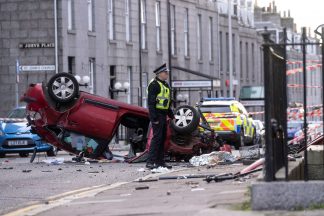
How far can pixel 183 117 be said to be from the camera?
22.1 m

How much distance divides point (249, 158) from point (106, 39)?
2897 centimetres

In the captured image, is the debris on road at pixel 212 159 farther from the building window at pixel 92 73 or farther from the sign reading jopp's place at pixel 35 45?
the building window at pixel 92 73

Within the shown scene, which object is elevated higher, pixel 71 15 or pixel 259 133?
pixel 71 15

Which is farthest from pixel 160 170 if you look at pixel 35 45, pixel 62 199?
pixel 35 45

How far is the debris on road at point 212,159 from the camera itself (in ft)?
67.8

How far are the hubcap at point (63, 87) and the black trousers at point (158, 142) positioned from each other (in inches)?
119

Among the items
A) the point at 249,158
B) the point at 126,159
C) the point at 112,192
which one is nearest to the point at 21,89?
the point at 126,159

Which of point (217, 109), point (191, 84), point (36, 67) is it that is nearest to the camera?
point (217, 109)

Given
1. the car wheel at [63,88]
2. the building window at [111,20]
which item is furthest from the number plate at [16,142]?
the building window at [111,20]

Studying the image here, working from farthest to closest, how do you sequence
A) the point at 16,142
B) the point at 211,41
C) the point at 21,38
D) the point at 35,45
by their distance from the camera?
the point at 211,41
the point at 21,38
the point at 35,45
the point at 16,142

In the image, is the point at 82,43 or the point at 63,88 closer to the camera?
the point at 63,88

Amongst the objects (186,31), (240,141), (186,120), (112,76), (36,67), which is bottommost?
(240,141)

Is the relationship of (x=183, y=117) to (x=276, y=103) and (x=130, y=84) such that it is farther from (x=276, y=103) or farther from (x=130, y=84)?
(x=130, y=84)

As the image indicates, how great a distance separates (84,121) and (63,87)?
779 millimetres
